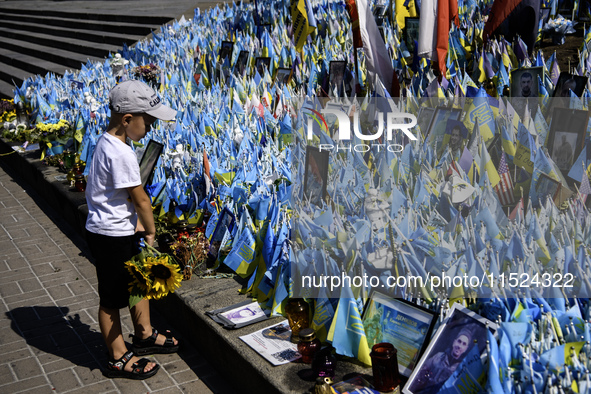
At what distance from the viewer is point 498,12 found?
6.73 m

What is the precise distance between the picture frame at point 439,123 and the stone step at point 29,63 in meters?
11.6

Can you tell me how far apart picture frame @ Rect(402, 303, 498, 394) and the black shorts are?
1.85 m

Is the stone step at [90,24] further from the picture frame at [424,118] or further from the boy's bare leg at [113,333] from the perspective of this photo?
the boy's bare leg at [113,333]

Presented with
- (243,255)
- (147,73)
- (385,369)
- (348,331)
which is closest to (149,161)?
(243,255)

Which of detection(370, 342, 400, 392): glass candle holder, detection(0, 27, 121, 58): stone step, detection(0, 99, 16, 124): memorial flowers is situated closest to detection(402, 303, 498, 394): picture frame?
detection(370, 342, 400, 392): glass candle holder

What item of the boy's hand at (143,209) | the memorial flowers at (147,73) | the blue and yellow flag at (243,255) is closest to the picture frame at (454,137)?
the blue and yellow flag at (243,255)

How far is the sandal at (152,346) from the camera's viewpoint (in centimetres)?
406

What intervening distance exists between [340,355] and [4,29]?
20426 millimetres

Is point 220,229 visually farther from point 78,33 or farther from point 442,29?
point 78,33

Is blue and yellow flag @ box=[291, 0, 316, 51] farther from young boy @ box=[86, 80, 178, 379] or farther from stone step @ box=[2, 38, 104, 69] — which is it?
stone step @ box=[2, 38, 104, 69]

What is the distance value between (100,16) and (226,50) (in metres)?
8.36

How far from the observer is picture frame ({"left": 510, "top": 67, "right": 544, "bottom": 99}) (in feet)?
18.4

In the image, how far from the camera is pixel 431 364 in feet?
9.15

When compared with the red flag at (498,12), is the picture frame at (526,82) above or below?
below
